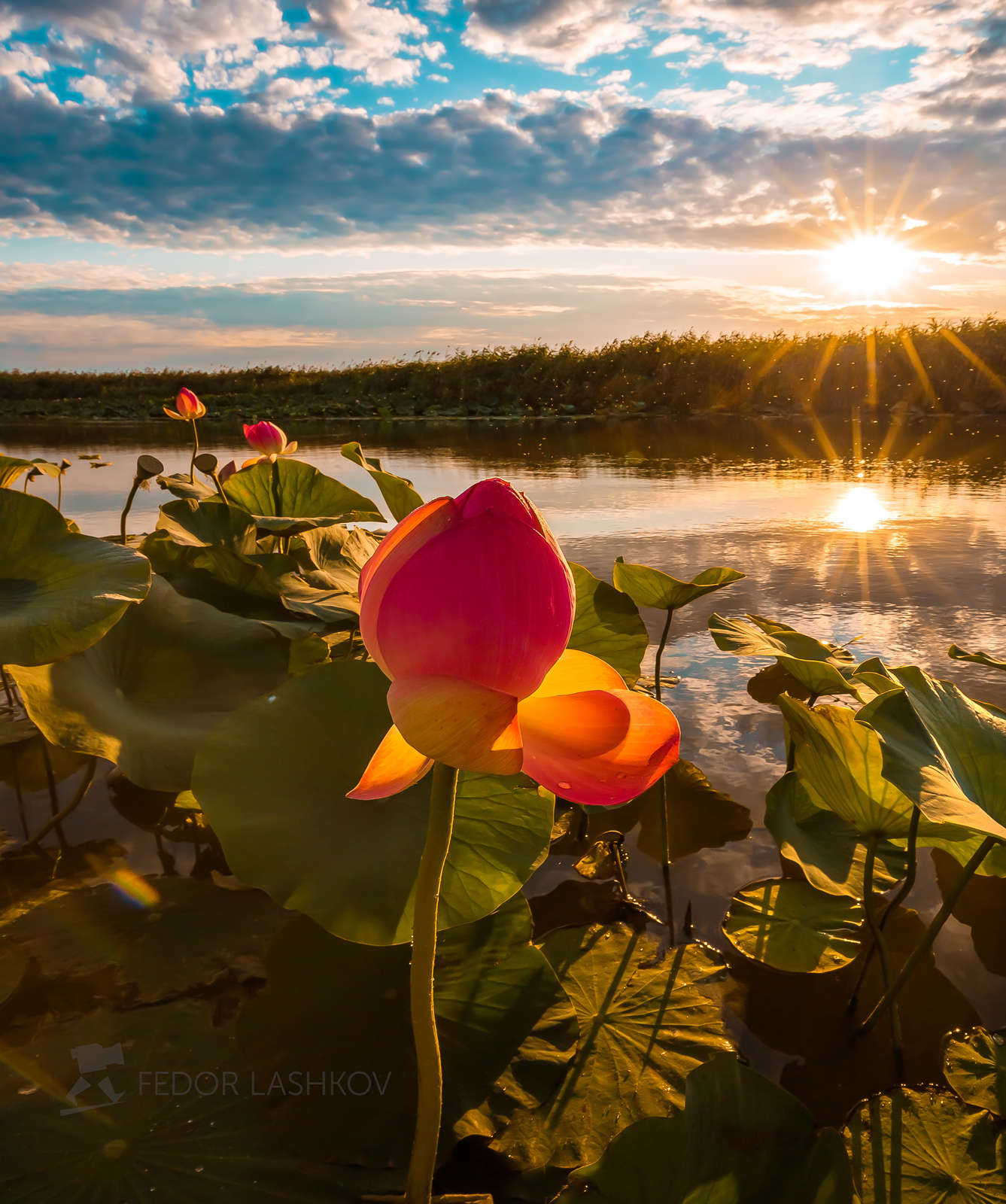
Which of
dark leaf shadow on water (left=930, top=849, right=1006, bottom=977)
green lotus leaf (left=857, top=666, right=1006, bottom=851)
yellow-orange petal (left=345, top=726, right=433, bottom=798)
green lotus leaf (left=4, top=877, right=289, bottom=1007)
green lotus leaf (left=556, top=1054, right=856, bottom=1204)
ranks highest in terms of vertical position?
yellow-orange petal (left=345, top=726, right=433, bottom=798)

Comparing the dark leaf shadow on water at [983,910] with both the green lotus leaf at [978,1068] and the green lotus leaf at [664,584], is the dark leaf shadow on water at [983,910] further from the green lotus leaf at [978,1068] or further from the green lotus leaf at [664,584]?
the green lotus leaf at [664,584]

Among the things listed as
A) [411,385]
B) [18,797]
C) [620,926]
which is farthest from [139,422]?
[620,926]

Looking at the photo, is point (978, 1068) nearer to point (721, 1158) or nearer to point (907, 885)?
point (907, 885)

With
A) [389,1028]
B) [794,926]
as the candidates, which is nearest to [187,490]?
[389,1028]

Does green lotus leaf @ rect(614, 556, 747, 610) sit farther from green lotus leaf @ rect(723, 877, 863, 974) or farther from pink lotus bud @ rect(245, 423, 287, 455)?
pink lotus bud @ rect(245, 423, 287, 455)

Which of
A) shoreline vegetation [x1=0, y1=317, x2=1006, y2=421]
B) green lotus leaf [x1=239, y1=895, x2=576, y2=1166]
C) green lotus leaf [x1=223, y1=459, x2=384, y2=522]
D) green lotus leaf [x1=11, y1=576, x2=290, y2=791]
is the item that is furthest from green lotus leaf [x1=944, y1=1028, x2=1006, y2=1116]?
shoreline vegetation [x1=0, y1=317, x2=1006, y2=421]

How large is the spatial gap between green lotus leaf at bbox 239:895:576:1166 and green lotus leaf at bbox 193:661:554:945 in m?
0.12

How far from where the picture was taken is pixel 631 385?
11.4 metres

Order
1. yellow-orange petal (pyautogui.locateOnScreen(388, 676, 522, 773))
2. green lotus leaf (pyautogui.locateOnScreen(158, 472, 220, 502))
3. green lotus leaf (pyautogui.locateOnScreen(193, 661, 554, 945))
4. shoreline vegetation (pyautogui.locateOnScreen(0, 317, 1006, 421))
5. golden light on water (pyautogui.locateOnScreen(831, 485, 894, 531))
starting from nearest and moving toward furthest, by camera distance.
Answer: yellow-orange petal (pyautogui.locateOnScreen(388, 676, 522, 773)) → green lotus leaf (pyautogui.locateOnScreen(193, 661, 554, 945)) → green lotus leaf (pyautogui.locateOnScreen(158, 472, 220, 502)) → golden light on water (pyautogui.locateOnScreen(831, 485, 894, 531)) → shoreline vegetation (pyautogui.locateOnScreen(0, 317, 1006, 421))

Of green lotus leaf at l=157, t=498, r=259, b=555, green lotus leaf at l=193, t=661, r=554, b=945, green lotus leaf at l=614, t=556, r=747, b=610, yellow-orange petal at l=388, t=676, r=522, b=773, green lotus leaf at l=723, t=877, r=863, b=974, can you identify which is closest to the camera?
yellow-orange petal at l=388, t=676, r=522, b=773

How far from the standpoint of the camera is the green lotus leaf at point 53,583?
27.9 inches

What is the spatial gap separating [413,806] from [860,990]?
1.80 feet

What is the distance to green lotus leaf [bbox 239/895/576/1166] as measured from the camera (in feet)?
1.80

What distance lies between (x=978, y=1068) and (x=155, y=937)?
0.78 metres
